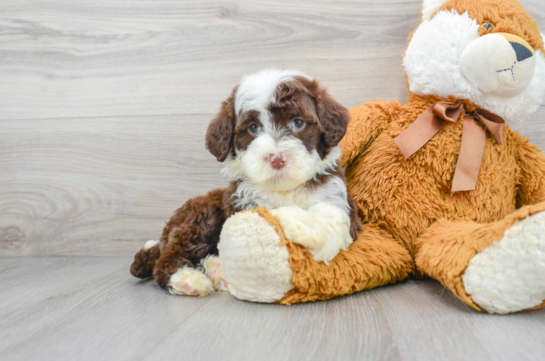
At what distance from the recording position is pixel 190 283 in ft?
4.10

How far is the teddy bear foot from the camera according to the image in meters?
0.94

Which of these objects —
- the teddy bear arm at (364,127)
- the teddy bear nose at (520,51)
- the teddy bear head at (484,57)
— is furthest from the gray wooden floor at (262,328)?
the teddy bear nose at (520,51)

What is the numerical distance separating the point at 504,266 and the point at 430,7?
0.88 m

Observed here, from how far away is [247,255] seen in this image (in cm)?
106

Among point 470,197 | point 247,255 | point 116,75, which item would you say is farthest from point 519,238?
point 116,75

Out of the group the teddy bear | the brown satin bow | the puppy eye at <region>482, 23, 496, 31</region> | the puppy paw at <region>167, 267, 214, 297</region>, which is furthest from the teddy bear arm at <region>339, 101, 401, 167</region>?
the puppy paw at <region>167, 267, 214, 297</region>

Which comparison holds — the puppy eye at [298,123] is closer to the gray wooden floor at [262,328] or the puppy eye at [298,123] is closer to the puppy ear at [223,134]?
the puppy ear at [223,134]

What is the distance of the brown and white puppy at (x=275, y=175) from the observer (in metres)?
1.11

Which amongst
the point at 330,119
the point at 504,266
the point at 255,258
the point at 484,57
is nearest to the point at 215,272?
the point at 255,258

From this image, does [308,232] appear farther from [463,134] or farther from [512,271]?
[463,134]

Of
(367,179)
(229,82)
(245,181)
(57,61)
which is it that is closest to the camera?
(245,181)

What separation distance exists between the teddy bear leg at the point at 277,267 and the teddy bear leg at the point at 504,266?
0.79ft

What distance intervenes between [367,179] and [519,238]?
1.69ft

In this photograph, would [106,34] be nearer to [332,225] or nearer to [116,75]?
[116,75]
